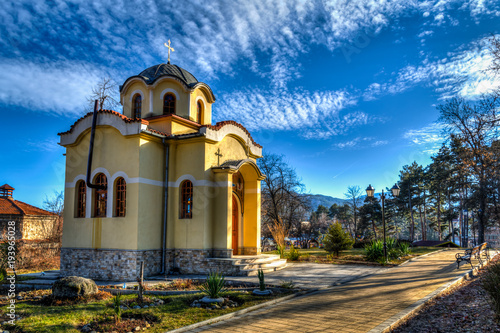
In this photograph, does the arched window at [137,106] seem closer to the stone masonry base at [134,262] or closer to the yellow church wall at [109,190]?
the yellow church wall at [109,190]

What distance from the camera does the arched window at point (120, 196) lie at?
44.7ft

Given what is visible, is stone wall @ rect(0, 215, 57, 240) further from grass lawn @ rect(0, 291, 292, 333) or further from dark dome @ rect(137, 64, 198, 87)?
grass lawn @ rect(0, 291, 292, 333)

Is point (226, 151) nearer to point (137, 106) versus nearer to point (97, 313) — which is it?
point (137, 106)

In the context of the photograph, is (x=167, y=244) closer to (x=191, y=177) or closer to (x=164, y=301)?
(x=191, y=177)

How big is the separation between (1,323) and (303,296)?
6.44m

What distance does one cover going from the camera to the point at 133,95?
1673cm

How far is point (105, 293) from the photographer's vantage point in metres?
9.18

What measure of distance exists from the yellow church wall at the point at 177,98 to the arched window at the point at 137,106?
0.86 m

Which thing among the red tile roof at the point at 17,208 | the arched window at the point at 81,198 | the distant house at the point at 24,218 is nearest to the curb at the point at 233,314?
the arched window at the point at 81,198

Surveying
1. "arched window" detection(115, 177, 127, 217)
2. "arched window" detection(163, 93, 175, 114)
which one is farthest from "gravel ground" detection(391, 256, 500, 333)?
"arched window" detection(163, 93, 175, 114)

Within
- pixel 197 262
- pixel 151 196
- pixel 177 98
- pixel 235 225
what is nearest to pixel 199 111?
pixel 177 98

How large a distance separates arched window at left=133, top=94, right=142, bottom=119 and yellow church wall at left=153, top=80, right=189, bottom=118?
860mm

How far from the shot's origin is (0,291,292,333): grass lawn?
6.25 metres

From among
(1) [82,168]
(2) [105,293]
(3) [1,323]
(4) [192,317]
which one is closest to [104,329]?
(4) [192,317]
